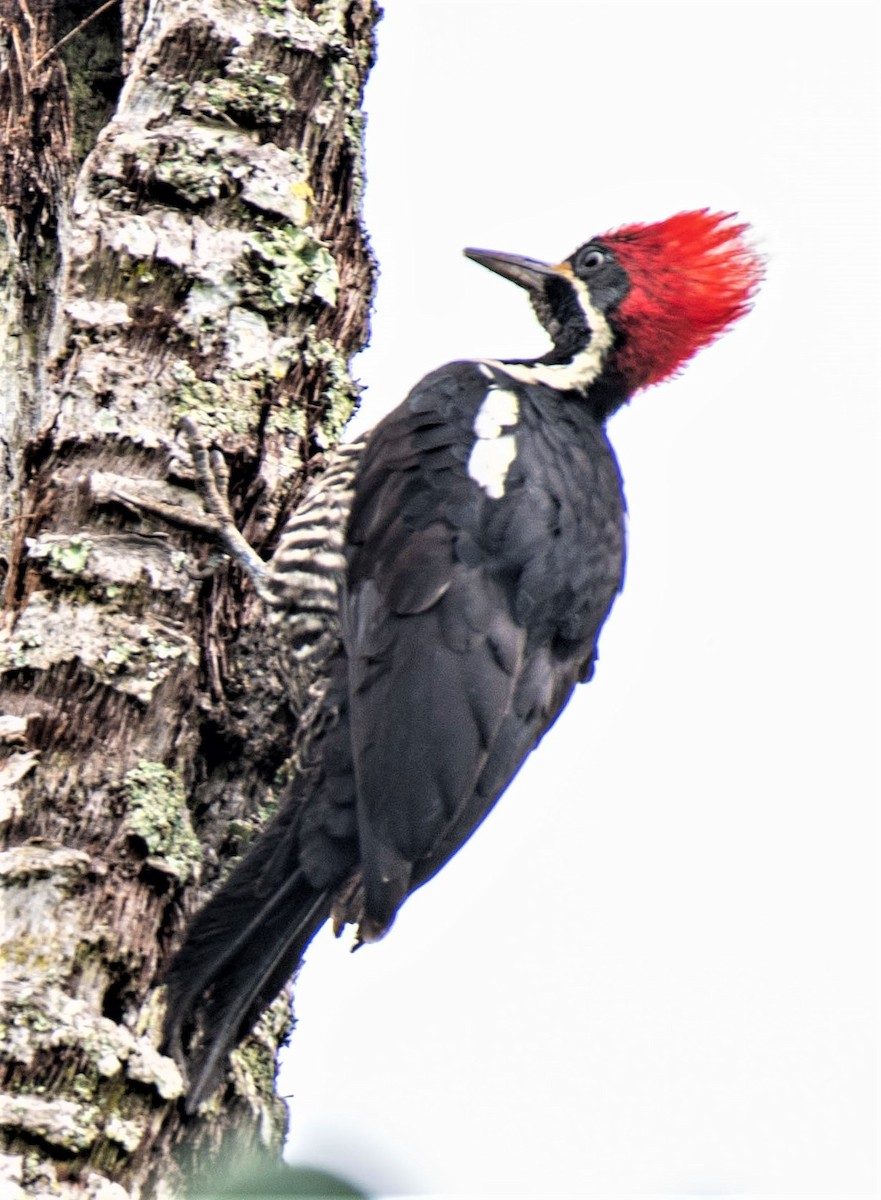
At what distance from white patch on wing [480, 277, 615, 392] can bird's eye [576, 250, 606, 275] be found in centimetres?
5

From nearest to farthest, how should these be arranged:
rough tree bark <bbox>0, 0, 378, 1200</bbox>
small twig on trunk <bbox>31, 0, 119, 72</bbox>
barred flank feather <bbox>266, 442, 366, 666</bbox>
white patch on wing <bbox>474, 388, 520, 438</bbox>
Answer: rough tree bark <bbox>0, 0, 378, 1200</bbox> < barred flank feather <bbox>266, 442, 366, 666</bbox> < white patch on wing <bbox>474, 388, 520, 438</bbox> < small twig on trunk <bbox>31, 0, 119, 72</bbox>

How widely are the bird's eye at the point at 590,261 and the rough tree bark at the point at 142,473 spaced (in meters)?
0.83

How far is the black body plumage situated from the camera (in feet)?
8.28

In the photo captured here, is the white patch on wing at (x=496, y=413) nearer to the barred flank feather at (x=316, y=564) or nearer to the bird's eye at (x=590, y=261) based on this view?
the barred flank feather at (x=316, y=564)

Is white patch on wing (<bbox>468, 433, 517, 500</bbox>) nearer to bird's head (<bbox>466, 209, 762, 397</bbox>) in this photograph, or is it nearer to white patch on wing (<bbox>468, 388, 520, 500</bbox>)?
white patch on wing (<bbox>468, 388, 520, 500</bbox>)

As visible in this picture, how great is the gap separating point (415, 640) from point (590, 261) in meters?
1.63

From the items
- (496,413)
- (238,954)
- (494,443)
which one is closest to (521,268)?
(496,413)

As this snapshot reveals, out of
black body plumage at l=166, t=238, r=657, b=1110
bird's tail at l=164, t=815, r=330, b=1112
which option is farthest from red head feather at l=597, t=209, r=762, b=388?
bird's tail at l=164, t=815, r=330, b=1112

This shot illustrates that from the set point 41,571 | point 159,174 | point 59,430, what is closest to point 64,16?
point 159,174

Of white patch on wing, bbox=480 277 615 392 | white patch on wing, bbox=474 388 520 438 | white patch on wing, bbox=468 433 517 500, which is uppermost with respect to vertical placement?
white patch on wing, bbox=480 277 615 392

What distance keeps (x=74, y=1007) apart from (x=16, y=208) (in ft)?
5.91

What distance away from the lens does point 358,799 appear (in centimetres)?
261

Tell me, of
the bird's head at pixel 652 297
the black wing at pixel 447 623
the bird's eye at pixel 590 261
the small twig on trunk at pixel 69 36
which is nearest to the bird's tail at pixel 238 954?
the black wing at pixel 447 623

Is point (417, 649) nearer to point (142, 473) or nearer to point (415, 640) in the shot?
point (415, 640)
